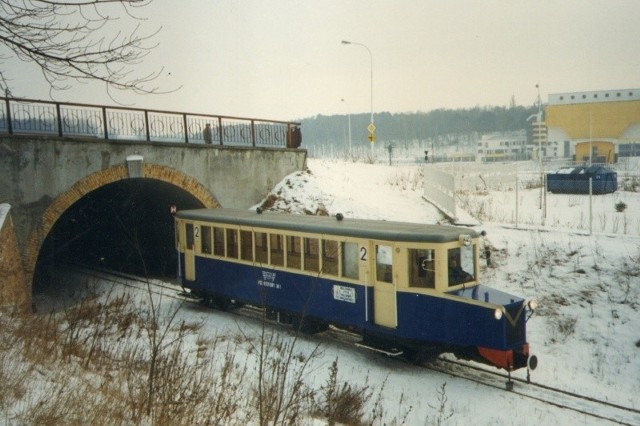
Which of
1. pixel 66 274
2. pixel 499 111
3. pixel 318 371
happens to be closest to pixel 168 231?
pixel 66 274

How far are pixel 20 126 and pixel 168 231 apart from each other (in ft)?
24.5

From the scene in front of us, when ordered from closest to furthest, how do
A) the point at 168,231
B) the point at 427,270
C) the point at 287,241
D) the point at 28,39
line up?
the point at 28,39 < the point at 427,270 < the point at 287,241 < the point at 168,231

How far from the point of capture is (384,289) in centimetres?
1028

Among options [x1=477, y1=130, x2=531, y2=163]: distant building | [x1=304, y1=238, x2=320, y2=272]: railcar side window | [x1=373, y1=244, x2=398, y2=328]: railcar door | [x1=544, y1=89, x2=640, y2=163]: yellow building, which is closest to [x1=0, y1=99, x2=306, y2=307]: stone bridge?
[x1=304, y1=238, x2=320, y2=272]: railcar side window

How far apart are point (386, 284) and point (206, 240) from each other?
612cm

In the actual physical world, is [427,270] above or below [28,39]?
below

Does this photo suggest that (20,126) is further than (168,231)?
Result: No

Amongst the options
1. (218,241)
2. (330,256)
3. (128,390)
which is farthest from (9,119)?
(128,390)

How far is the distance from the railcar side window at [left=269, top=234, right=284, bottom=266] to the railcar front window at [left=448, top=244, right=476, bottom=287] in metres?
3.98

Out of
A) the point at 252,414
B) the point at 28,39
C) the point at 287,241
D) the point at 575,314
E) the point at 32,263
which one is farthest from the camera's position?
the point at 32,263

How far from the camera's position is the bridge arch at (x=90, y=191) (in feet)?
46.8

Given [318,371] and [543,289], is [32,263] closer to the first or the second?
[318,371]

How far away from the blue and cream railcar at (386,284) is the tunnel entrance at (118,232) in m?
7.24

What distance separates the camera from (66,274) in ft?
69.2
